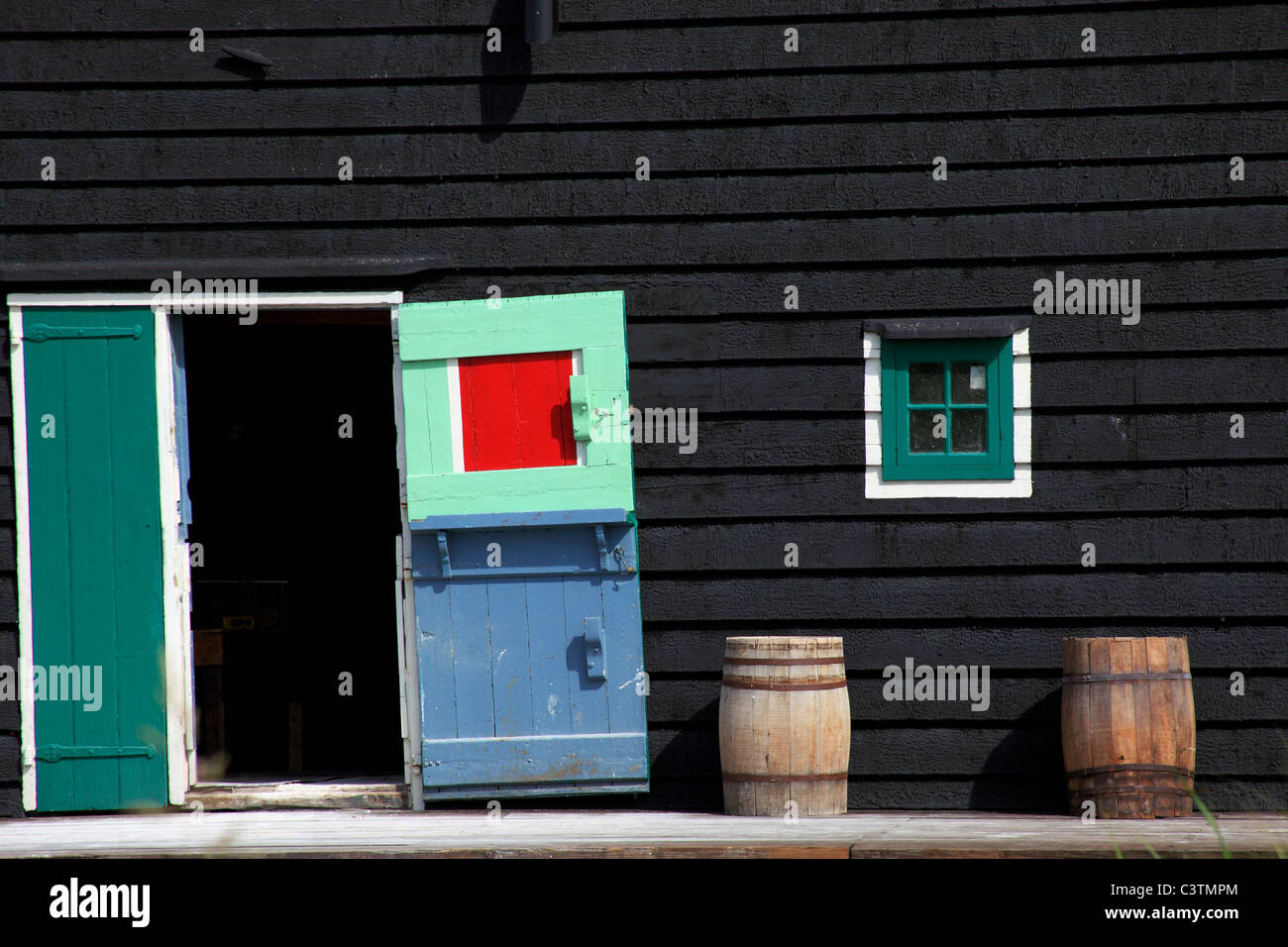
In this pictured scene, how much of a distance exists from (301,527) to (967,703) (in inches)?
167

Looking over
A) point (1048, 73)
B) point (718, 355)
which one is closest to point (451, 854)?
point (718, 355)

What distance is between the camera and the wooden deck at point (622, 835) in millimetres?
4328

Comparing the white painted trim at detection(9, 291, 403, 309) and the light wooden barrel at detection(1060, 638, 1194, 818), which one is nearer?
the light wooden barrel at detection(1060, 638, 1194, 818)

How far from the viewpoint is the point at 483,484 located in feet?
18.0

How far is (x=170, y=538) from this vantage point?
554 centimetres

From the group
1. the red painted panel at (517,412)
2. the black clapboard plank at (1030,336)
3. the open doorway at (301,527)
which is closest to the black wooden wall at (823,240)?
the black clapboard plank at (1030,336)

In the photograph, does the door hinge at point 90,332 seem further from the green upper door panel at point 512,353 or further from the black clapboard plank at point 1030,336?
the black clapboard plank at point 1030,336

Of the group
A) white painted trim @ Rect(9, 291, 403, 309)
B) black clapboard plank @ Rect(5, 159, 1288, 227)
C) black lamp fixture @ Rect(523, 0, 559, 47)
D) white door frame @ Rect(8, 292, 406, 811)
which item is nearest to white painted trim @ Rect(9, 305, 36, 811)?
white door frame @ Rect(8, 292, 406, 811)

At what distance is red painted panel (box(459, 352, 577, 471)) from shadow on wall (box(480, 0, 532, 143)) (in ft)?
3.24

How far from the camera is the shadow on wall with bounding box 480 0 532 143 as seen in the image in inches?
220

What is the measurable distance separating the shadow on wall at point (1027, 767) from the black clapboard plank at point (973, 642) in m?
0.20

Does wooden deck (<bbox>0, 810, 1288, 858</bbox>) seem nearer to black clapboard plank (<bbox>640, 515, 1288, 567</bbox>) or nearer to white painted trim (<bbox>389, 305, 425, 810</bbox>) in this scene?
white painted trim (<bbox>389, 305, 425, 810</bbox>)

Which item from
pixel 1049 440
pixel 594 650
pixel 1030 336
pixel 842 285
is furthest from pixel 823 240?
pixel 594 650

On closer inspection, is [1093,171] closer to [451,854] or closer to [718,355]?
[718,355]
